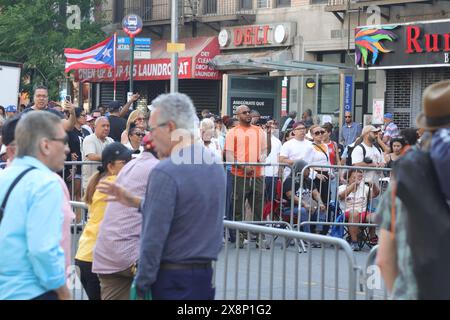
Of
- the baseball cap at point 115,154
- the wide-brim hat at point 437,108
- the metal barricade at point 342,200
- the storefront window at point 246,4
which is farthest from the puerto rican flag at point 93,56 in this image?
the wide-brim hat at point 437,108

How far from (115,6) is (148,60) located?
4.07 m

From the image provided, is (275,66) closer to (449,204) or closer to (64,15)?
(64,15)

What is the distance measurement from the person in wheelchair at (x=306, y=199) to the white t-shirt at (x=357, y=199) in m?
0.31

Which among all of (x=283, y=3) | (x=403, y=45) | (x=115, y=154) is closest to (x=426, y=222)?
(x=115, y=154)

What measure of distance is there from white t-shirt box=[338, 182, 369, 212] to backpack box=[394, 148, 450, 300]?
914 centimetres

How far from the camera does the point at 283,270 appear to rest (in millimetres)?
6617

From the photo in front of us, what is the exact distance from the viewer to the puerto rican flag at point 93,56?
2938 cm

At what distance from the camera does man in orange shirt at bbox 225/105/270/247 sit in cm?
1385

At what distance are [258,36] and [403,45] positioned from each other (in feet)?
19.7

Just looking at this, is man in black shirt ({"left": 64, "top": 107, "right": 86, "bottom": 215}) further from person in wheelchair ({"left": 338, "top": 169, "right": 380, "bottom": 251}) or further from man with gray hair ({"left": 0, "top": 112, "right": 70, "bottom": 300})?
man with gray hair ({"left": 0, "top": 112, "right": 70, "bottom": 300})

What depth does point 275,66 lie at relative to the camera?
86.5ft

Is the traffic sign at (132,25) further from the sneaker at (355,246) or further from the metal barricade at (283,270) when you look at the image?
the metal barricade at (283,270)

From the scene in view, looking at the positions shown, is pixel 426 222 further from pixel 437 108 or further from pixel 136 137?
pixel 136 137

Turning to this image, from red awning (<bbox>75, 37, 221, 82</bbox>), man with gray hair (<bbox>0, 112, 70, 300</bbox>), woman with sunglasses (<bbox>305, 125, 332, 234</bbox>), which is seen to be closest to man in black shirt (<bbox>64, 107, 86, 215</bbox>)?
woman with sunglasses (<bbox>305, 125, 332, 234</bbox>)
